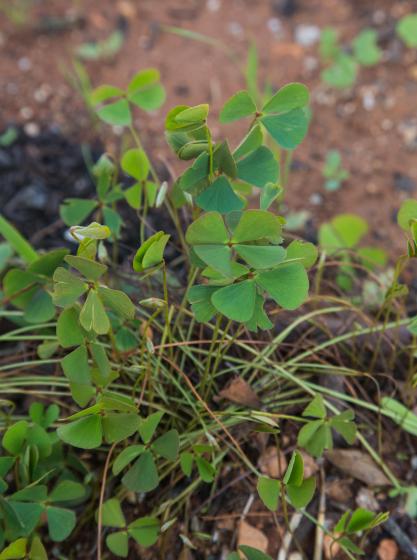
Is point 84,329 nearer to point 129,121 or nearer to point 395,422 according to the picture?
point 129,121

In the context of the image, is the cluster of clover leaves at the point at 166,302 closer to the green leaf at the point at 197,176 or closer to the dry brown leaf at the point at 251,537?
the green leaf at the point at 197,176

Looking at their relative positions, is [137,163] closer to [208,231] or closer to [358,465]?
[208,231]

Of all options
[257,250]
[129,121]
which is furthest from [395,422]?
[129,121]

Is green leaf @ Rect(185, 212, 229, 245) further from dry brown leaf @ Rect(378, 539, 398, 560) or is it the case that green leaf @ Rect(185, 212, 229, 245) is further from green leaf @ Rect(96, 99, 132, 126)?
dry brown leaf @ Rect(378, 539, 398, 560)

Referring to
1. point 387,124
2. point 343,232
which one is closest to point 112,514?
point 343,232

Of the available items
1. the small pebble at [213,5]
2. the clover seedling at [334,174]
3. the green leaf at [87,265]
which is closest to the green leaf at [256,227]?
the green leaf at [87,265]
